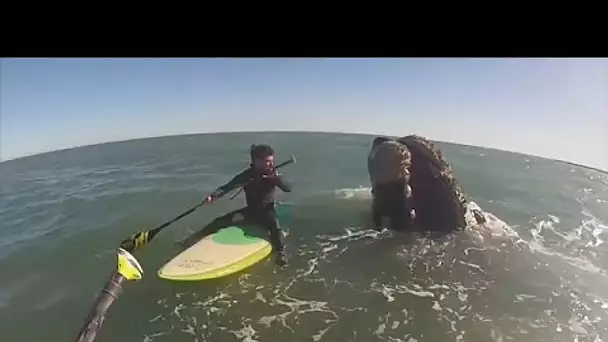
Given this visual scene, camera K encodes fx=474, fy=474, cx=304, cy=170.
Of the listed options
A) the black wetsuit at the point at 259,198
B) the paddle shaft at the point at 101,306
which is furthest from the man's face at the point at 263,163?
the paddle shaft at the point at 101,306

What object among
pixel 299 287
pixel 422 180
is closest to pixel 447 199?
pixel 422 180

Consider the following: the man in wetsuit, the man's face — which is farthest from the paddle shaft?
the man's face

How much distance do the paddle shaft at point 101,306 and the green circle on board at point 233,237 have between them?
2777mm

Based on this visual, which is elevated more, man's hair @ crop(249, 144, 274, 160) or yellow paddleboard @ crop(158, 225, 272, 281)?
man's hair @ crop(249, 144, 274, 160)

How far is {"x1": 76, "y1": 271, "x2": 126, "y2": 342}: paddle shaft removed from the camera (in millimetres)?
6335

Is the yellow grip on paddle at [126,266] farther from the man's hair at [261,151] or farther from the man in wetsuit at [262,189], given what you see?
the man's hair at [261,151]

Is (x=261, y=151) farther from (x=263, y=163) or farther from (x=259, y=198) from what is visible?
(x=259, y=198)

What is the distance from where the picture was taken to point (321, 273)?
29.1 ft

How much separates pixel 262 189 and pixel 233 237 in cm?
109

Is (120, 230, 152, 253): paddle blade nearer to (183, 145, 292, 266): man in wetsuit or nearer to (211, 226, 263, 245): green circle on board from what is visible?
(183, 145, 292, 266): man in wetsuit

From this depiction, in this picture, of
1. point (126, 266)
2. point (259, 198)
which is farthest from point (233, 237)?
point (126, 266)

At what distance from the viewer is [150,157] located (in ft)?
75.1

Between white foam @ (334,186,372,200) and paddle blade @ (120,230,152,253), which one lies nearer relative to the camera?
paddle blade @ (120,230,152,253)

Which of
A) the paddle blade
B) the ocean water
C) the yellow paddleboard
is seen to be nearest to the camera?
the ocean water
